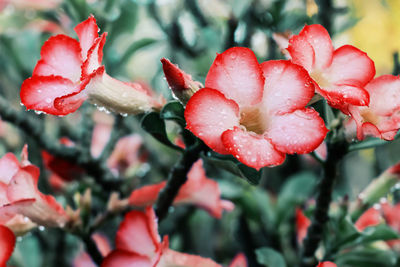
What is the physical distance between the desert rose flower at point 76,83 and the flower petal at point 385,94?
0.23 meters

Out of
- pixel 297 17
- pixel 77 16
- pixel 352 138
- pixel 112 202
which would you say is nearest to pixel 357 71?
pixel 352 138

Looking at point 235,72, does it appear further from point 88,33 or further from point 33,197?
point 33,197

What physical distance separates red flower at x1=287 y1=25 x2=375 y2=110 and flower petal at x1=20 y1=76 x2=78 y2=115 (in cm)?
22

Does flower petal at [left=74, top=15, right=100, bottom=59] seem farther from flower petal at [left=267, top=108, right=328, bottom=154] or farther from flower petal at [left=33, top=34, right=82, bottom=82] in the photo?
flower petal at [left=267, top=108, right=328, bottom=154]

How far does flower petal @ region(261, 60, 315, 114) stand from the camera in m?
0.40

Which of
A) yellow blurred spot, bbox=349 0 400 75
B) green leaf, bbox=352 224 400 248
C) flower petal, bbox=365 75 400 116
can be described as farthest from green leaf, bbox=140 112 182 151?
yellow blurred spot, bbox=349 0 400 75

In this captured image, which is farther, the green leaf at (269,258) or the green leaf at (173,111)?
the green leaf at (269,258)

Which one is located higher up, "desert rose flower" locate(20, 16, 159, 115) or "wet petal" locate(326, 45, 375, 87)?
"wet petal" locate(326, 45, 375, 87)

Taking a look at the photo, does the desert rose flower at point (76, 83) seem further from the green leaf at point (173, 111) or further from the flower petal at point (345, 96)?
the flower petal at point (345, 96)

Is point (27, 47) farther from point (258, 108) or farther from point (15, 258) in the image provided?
point (258, 108)

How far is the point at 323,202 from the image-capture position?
0.57 m

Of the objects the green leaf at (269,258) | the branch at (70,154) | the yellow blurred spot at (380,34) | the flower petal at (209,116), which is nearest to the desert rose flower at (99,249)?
the branch at (70,154)

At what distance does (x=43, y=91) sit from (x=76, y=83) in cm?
3

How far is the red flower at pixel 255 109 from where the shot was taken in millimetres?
379
